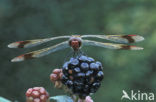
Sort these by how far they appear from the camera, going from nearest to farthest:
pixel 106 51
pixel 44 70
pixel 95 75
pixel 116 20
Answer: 1. pixel 95 75
2. pixel 44 70
3. pixel 106 51
4. pixel 116 20

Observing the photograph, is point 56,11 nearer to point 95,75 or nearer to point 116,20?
point 116,20

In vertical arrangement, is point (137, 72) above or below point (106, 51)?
below

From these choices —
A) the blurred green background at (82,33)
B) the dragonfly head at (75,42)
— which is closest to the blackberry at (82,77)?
the dragonfly head at (75,42)

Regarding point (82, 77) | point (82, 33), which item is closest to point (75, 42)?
point (82, 77)

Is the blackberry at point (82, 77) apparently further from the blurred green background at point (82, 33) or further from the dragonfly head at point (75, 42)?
the blurred green background at point (82, 33)

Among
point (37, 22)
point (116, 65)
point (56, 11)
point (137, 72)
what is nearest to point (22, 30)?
point (37, 22)

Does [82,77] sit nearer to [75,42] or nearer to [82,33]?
[75,42]
